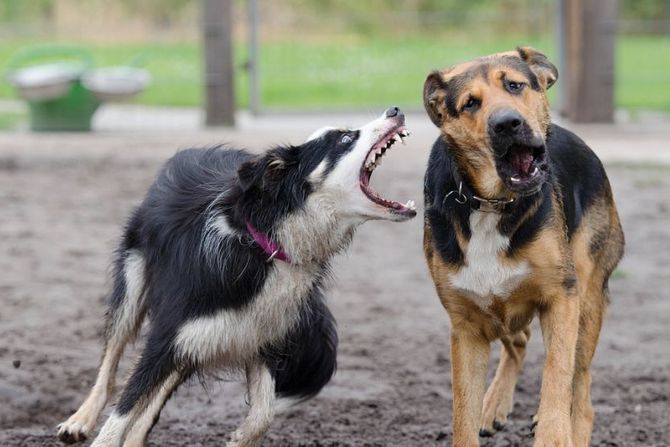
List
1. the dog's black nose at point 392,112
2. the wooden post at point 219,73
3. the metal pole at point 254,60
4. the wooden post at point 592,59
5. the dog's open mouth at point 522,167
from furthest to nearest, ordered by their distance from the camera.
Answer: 1. the metal pole at point 254,60
2. the wooden post at point 219,73
3. the wooden post at point 592,59
4. the dog's black nose at point 392,112
5. the dog's open mouth at point 522,167

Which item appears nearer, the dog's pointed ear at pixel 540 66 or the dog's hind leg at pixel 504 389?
the dog's pointed ear at pixel 540 66

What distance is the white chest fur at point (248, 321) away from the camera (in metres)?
4.65

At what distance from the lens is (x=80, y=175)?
36.9 feet

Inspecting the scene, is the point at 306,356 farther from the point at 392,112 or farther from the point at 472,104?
the point at 472,104

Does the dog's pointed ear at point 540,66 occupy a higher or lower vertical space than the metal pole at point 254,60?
higher

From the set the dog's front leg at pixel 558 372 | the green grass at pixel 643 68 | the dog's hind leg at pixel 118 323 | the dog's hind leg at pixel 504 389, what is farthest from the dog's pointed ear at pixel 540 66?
the green grass at pixel 643 68

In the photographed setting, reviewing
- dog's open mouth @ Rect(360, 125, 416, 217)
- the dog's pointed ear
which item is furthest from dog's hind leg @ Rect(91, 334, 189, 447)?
the dog's pointed ear

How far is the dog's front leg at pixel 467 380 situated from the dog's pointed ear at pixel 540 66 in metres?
1.01

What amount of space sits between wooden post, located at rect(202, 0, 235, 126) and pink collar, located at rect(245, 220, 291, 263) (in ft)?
31.3

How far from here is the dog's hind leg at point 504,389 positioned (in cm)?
547

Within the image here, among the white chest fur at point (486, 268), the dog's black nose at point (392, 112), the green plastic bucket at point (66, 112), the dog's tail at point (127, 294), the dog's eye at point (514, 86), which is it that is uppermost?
the dog's eye at point (514, 86)

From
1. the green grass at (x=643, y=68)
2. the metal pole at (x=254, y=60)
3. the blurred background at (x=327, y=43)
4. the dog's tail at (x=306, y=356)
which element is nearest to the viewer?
the dog's tail at (x=306, y=356)

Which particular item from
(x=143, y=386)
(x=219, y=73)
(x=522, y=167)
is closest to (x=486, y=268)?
(x=522, y=167)

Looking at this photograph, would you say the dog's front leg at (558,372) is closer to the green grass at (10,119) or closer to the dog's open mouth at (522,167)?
the dog's open mouth at (522,167)
